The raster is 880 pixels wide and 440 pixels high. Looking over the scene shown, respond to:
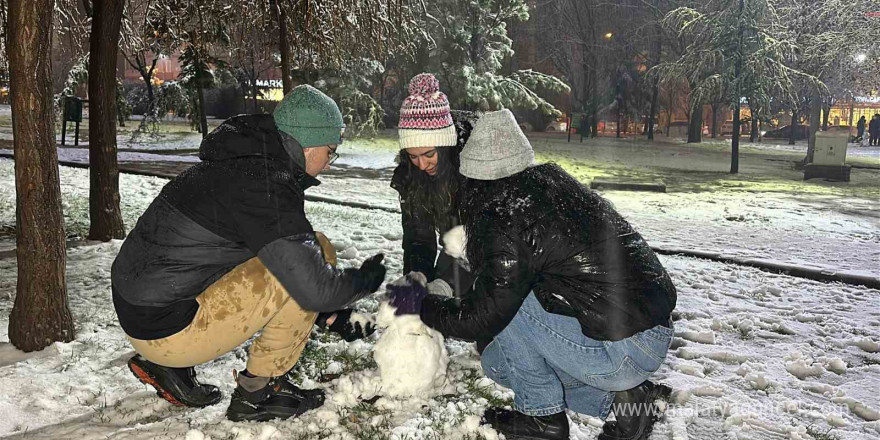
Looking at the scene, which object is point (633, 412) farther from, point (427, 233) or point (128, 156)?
point (128, 156)

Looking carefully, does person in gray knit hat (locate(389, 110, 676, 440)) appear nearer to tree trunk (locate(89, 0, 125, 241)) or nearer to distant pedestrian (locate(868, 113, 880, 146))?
tree trunk (locate(89, 0, 125, 241))

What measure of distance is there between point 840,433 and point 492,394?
5.03 ft

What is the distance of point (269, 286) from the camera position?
2486 millimetres

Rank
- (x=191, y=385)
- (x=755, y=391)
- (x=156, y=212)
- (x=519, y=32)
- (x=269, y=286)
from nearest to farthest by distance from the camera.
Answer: (x=156, y=212), (x=269, y=286), (x=191, y=385), (x=755, y=391), (x=519, y=32)

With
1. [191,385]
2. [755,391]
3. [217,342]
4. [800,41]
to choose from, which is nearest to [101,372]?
[191,385]

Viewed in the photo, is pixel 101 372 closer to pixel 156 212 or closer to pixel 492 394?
pixel 156 212

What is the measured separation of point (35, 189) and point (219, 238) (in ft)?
4.98

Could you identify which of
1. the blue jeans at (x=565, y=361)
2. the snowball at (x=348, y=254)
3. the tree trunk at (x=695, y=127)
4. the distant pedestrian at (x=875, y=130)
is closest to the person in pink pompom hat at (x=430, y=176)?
the blue jeans at (x=565, y=361)

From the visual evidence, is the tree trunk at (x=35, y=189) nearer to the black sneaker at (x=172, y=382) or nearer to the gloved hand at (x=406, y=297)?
the black sneaker at (x=172, y=382)

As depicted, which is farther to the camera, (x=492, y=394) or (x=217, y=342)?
(x=492, y=394)

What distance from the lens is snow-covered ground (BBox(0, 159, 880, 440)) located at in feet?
8.71

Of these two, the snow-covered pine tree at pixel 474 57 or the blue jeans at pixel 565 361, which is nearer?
the blue jeans at pixel 565 361

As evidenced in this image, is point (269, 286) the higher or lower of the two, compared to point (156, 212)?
lower

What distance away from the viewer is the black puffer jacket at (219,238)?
2.23 metres
